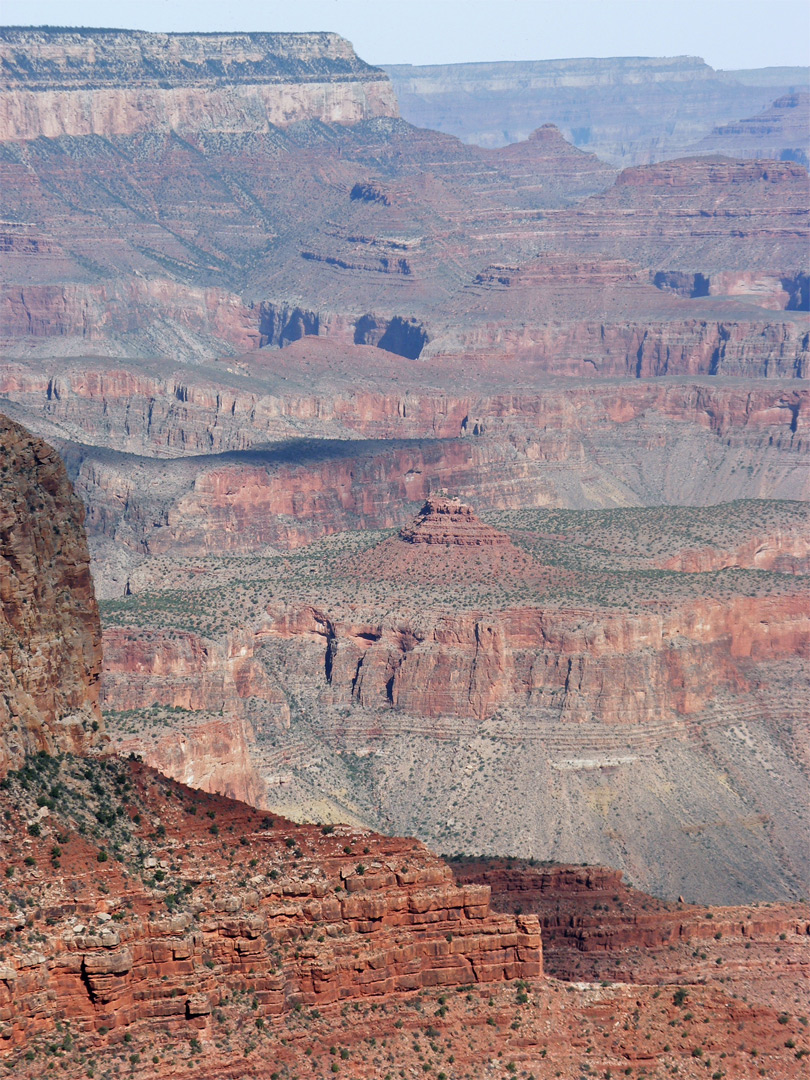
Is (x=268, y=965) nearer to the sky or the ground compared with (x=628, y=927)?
nearer to the sky

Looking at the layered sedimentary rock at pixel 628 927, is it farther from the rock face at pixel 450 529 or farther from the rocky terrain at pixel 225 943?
the rock face at pixel 450 529

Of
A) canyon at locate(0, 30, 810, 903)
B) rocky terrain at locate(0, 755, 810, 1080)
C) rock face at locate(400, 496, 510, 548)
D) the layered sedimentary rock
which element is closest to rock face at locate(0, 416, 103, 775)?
rocky terrain at locate(0, 755, 810, 1080)

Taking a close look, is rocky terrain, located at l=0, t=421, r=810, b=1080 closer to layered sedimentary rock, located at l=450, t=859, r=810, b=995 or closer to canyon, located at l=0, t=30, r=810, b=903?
layered sedimentary rock, located at l=450, t=859, r=810, b=995

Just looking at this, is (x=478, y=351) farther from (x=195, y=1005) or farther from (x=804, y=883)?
(x=195, y=1005)

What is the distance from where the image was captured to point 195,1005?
34.1 metres

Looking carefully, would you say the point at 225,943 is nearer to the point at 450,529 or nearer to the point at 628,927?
the point at 628,927

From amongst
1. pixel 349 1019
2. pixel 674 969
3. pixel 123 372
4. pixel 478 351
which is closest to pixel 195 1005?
pixel 349 1019

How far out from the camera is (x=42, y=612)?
37781 mm

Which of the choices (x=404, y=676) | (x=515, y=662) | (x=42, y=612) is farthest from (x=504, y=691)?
(x=42, y=612)

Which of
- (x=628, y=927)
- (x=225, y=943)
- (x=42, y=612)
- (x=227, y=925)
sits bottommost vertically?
(x=628, y=927)

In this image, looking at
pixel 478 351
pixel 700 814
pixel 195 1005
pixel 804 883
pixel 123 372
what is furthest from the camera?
pixel 478 351

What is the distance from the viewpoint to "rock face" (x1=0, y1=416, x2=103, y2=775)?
120 ft

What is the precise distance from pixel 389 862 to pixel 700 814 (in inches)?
1760

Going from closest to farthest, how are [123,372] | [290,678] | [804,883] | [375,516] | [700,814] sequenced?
[804,883] < [700,814] < [290,678] < [375,516] < [123,372]
